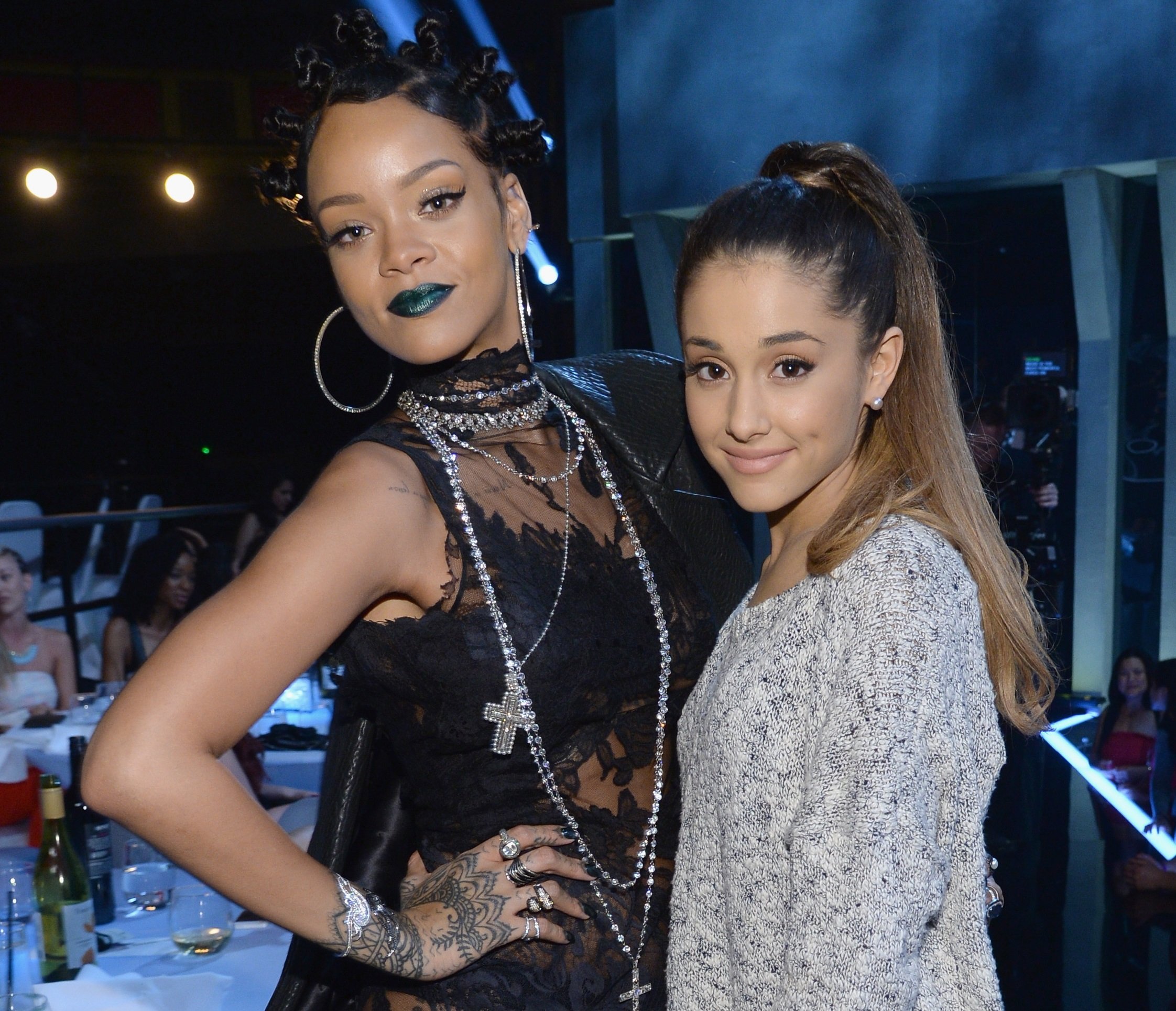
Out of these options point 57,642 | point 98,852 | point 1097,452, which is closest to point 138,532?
point 57,642

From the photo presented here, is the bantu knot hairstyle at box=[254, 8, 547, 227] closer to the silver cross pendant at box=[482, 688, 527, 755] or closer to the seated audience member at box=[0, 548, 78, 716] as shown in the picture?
the silver cross pendant at box=[482, 688, 527, 755]

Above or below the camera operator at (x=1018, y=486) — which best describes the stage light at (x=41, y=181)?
above

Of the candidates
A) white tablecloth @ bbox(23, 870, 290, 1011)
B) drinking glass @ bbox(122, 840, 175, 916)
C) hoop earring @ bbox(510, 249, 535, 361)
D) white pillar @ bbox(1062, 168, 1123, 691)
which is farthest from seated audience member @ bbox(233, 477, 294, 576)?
hoop earring @ bbox(510, 249, 535, 361)

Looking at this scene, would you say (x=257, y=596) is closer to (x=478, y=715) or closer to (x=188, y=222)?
(x=478, y=715)

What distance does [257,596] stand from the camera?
1.10m

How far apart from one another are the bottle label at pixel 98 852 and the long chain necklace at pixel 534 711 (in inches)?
53.6

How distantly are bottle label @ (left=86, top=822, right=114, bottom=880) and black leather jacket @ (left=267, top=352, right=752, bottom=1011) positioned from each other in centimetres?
113

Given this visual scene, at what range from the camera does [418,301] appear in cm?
140

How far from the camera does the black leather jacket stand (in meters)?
1.32

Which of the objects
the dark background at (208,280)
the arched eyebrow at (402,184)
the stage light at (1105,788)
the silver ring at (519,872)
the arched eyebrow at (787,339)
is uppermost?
the dark background at (208,280)

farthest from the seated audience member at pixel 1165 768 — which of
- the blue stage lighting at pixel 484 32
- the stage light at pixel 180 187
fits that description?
the stage light at pixel 180 187

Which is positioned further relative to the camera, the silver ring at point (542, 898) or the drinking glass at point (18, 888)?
the drinking glass at point (18, 888)

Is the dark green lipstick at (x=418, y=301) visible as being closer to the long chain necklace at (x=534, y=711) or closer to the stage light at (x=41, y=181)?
the long chain necklace at (x=534, y=711)

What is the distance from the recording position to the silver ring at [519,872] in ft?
4.28
